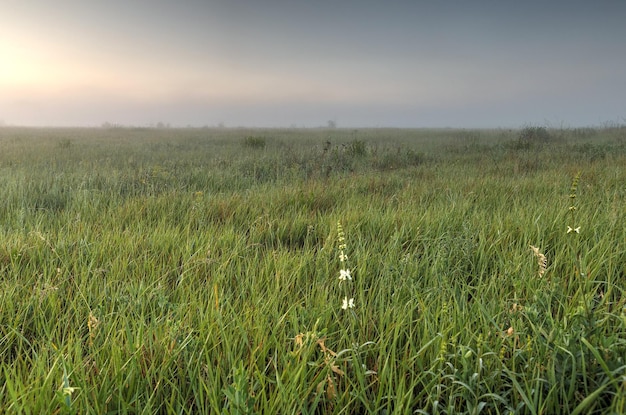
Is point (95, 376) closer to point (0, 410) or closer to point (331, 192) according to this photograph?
point (0, 410)

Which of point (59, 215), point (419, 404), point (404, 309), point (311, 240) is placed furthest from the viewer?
point (59, 215)

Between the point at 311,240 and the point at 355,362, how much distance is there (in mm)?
1922

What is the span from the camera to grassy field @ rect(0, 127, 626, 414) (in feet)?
4.05

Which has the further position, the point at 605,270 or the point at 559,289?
the point at 605,270

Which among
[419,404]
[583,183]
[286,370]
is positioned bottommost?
[419,404]

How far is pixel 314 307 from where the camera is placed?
1822 mm

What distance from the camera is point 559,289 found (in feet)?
6.23

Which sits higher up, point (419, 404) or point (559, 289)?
point (559, 289)

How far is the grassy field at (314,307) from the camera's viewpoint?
123 cm

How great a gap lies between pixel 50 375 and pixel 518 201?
4403 millimetres

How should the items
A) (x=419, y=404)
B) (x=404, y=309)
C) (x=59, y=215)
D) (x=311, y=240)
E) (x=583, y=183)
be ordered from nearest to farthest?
(x=419, y=404) < (x=404, y=309) < (x=311, y=240) < (x=59, y=215) < (x=583, y=183)

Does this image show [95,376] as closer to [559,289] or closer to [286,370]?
[286,370]

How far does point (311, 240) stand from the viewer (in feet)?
10.3

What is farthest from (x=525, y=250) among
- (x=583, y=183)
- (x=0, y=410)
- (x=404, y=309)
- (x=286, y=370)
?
(x=583, y=183)
